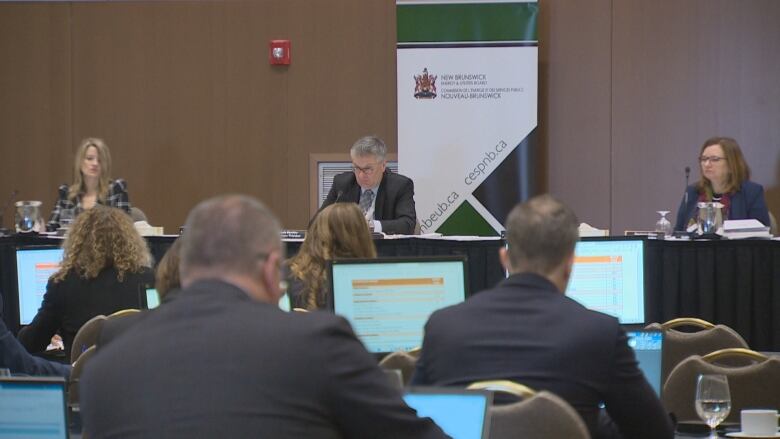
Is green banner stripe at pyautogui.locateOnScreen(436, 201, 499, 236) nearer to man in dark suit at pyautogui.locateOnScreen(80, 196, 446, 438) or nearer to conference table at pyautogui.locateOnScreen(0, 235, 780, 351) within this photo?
Result: conference table at pyautogui.locateOnScreen(0, 235, 780, 351)

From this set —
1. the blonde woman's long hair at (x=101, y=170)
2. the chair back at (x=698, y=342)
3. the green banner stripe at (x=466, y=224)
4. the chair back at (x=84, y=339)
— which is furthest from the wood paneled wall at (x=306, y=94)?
the chair back at (x=84, y=339)

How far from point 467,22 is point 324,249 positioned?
418cm

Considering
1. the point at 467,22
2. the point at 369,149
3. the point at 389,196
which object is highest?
the point at 467,22

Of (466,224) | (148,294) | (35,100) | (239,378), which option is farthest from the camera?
(35,100)

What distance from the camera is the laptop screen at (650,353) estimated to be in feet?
12.4

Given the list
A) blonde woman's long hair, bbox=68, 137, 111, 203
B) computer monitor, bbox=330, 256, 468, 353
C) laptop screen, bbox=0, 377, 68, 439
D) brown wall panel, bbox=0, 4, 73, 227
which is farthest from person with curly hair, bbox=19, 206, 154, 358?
brown wall panel, bbox=0, 4, 73, 227

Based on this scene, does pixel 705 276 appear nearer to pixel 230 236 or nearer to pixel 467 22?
pixel 467 22

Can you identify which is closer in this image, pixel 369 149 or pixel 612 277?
pixel 612 277

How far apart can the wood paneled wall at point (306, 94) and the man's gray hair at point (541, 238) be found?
634cm

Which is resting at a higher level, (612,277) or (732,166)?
(732,166)

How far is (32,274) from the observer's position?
231 inches

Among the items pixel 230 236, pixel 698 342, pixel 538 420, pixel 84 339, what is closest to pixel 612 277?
pixel 698 342

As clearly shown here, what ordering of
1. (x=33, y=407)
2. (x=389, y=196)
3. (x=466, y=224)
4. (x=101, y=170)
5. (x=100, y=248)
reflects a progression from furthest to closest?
(x=466, y=224) < (x=101, y=170) < (x=389, y=196) < (x=100, y=248) < (x=33, y=407)

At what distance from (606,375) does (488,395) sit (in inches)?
19.1
